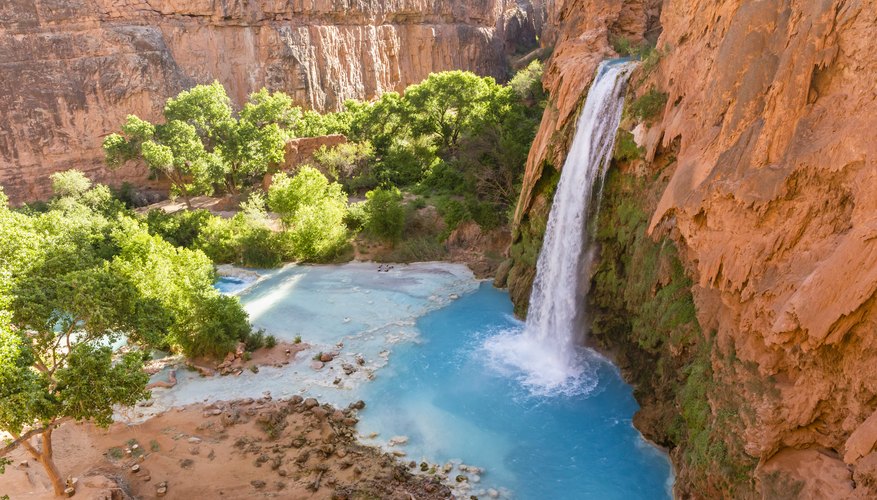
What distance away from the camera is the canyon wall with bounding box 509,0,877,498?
6691mm

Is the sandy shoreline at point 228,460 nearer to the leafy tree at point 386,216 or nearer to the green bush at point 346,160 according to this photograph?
the leafy tree at point 386,216

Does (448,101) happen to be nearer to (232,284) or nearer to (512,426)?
(232,284)

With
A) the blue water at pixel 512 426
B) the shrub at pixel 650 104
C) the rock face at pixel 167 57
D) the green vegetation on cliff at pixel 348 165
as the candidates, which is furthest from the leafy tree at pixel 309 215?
the rock face at pixel 167 57

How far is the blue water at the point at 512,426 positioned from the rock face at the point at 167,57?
3304cm

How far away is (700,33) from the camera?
40.4ft

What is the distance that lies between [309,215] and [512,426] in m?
16.0

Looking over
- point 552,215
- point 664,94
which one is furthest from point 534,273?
point 664,94

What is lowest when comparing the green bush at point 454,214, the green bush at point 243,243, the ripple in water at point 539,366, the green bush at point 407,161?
the ripple in water at point 539,366

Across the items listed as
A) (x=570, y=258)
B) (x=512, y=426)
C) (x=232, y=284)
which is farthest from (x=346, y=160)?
(x=512, y=426)

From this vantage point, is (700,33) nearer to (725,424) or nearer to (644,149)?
(644,149)

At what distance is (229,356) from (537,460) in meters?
10.3

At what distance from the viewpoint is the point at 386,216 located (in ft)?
86.7

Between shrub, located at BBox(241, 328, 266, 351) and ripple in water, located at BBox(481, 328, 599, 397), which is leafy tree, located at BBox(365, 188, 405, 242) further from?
ripple in water, located at BBox(481, 328, 599, 397)

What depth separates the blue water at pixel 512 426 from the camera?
1178 cm
